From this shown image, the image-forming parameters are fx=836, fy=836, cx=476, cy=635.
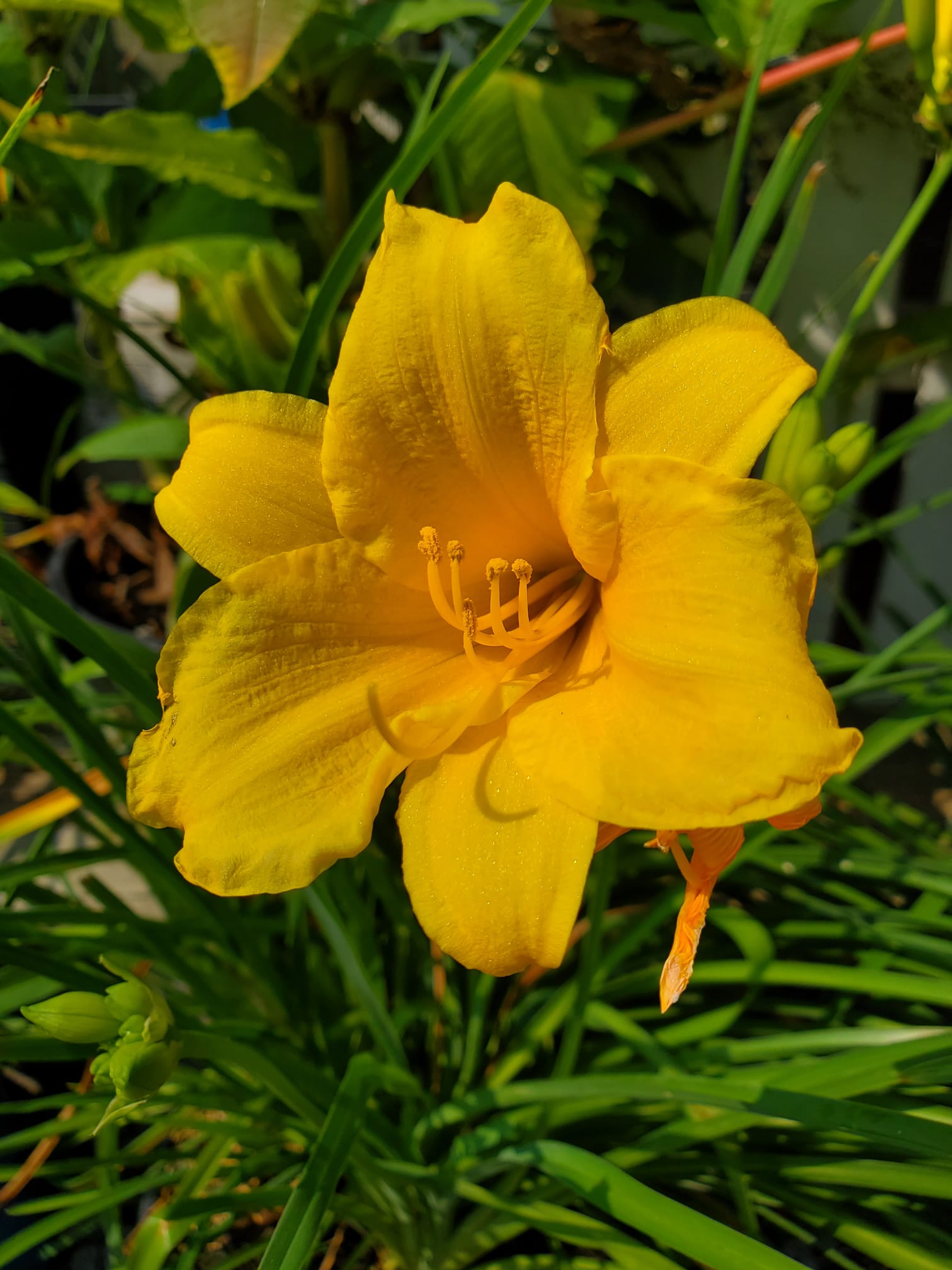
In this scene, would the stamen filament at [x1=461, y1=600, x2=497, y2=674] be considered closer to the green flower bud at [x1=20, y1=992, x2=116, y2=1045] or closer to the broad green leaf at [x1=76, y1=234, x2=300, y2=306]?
the green flower bud at [x1=20, y1=992, x2=116, y2=1045]

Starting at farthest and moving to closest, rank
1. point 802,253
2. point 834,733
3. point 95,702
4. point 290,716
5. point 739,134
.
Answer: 1. point 802,253
2. point 95,702
3. point 739,134
4. point 290,716
5. point 834,733

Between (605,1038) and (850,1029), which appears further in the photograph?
(605,1038)

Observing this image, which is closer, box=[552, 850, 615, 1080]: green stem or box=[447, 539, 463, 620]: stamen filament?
box=[447, 539, 463, 620]: stamen filament

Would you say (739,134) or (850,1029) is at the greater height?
(739,134)

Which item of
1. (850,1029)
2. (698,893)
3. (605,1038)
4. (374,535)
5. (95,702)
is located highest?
(374,535)

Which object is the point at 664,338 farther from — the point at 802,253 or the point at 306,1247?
the point at 802,253

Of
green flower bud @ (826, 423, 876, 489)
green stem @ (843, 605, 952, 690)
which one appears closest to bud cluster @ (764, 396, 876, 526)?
green flower bud @ (826, 423, 876, 489)

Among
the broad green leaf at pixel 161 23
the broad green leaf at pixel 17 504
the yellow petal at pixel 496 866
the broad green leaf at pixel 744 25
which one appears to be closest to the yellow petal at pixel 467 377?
the yellow petal at pixel 496 866

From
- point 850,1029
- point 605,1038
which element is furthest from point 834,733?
point 605,1038
